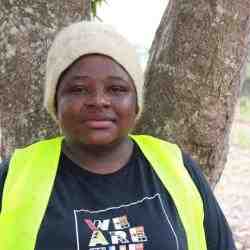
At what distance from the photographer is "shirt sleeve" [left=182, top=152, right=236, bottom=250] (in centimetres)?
208

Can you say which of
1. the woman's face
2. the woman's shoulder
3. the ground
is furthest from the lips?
the ground

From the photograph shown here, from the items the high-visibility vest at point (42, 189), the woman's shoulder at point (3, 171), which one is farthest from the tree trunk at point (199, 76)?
the woman's shoulder at point (3, 171)

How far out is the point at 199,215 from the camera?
2035 mm

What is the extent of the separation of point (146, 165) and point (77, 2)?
825 mm

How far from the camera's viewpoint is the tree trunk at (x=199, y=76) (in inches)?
94.3

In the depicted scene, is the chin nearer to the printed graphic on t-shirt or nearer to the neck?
the neck

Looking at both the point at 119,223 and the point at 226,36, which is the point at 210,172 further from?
the point at 119,223

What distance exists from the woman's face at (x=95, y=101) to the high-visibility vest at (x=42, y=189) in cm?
16

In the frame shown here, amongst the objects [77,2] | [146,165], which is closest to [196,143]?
[146,165]

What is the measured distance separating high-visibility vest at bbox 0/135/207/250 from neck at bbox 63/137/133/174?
6 centimetres

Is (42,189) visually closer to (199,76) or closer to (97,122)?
(97,122)

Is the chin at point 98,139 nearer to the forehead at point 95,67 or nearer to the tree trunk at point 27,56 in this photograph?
the forehead at point 95,67

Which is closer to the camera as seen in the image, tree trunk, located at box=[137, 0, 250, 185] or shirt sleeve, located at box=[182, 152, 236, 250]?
shirt sleeve, located at box=[182, 152, 236, 250]

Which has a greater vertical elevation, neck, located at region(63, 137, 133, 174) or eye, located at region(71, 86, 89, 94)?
eye, located at region(71, 86, 89, 94)
